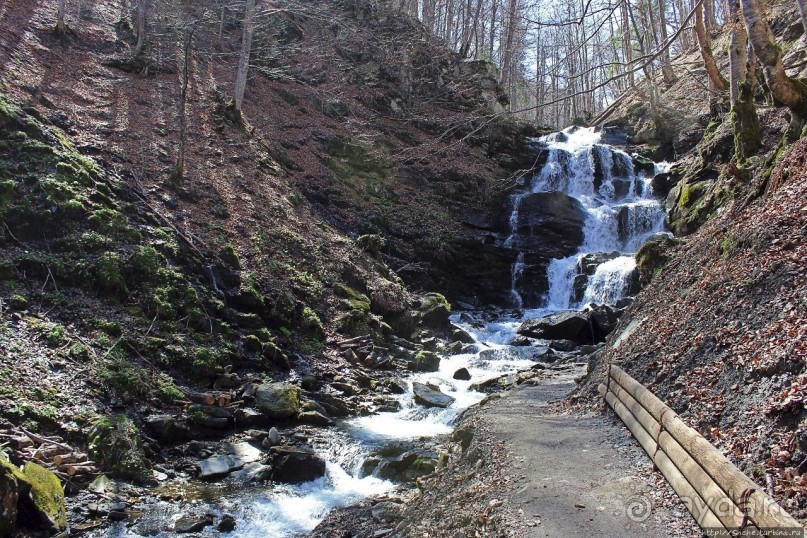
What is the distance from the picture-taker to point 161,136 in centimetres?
1569

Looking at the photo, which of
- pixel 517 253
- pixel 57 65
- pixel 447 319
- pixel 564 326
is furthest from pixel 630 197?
pixel 57 65

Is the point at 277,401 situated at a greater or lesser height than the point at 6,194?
lesser

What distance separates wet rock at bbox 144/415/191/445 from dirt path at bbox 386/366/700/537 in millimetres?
4008

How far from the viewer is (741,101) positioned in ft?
33.5

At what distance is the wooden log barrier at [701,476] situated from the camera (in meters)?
2.99

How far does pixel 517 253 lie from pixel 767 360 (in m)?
17.9

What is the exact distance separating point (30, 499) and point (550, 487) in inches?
207

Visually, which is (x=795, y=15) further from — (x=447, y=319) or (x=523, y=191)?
(x=447, y=319)

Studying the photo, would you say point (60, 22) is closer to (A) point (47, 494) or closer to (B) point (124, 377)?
→ (B) point (124, 377)

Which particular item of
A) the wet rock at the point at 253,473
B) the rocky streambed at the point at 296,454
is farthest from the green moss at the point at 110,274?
the wet rock at the point at 253,473

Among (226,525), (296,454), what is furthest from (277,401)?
(226,525)

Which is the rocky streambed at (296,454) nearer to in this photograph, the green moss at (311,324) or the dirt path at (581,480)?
the green moss at (311,324)

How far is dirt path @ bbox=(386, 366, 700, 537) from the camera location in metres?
4.00

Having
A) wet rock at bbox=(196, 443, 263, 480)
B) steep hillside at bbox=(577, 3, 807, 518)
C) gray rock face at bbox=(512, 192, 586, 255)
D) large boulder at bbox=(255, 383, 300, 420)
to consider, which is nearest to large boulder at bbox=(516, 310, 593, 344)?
gray rock face at bbox=(512, 192, 586, 255)
